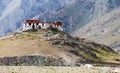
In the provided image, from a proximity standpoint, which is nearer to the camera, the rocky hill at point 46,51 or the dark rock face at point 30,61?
the dark rock face at point 30,61

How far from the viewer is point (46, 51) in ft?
504

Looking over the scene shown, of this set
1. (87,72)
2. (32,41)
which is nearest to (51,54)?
(32,41)

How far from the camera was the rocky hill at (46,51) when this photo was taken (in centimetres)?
14588

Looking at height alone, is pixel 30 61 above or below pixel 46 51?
below

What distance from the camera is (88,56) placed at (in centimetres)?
16525

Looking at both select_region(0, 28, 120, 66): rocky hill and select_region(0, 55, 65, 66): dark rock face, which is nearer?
select_region(0, 55, 65, 66): dark rock face

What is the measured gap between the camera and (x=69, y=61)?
14850 cm

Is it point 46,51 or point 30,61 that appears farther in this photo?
point 46,51

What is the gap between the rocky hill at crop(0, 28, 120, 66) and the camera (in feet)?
479

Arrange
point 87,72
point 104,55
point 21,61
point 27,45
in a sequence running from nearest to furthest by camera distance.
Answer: point 87,72
point 21,61
point 27,45
point 104,55

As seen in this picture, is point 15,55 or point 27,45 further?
point 27,45

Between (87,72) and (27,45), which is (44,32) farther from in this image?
(87,72)

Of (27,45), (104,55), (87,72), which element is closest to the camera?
(87,72)

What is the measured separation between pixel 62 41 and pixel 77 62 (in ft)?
77.6
